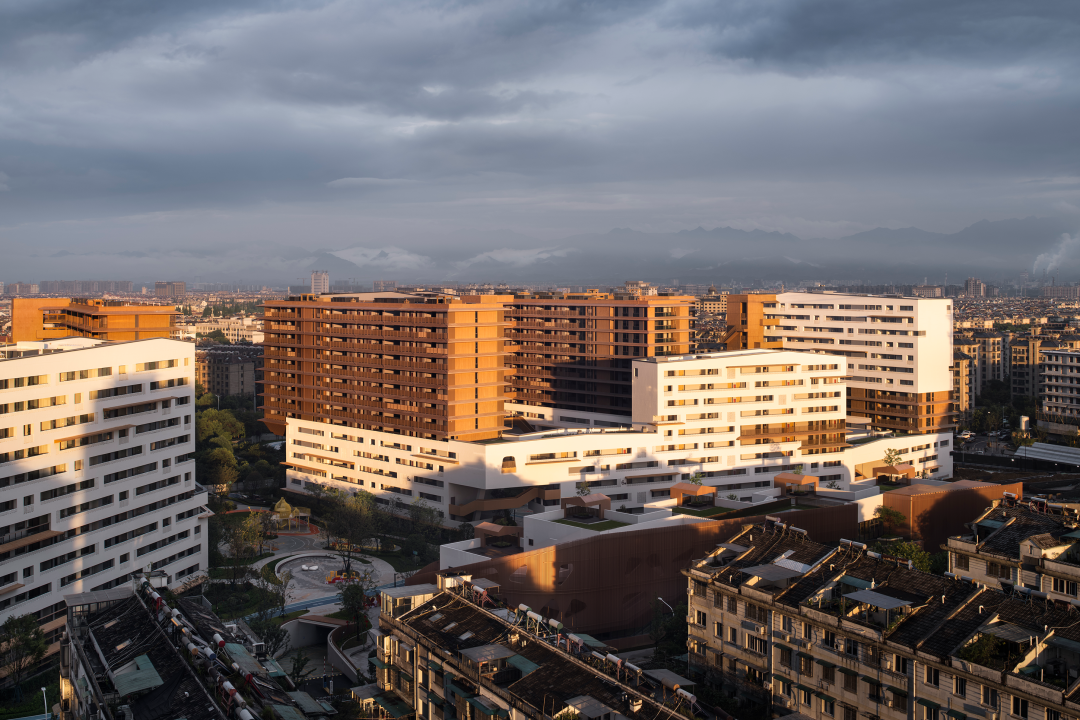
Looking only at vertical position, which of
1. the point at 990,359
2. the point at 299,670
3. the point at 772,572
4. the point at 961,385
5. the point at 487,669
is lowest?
the point at 299,670

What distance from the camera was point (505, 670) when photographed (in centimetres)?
2850

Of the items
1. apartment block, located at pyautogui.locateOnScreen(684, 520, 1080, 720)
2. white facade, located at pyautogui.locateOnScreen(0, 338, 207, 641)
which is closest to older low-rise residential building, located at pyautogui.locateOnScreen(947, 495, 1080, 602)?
apartment block, located at pyautogui.locateOnScreen(684, 520, 1080, 720)

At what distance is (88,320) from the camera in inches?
3467

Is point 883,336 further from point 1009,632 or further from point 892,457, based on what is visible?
point 1009,632

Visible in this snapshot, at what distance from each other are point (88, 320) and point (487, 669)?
73.9 m

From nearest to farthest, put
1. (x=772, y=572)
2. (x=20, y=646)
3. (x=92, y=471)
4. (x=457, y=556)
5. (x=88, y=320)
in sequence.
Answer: (x=772, y=572), (x=20, y=646), (x=92, y=471), (x=457, y=556), (x=88, y=320)

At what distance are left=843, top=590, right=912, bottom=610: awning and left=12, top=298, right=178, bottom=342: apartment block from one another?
6941 cm

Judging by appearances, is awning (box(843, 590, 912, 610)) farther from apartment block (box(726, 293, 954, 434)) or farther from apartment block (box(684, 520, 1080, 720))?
apartment block (box(726, 293, 954, 434))

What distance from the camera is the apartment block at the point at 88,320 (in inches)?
3420

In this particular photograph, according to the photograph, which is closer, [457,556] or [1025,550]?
[1025,550]

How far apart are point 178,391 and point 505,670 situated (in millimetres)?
34655

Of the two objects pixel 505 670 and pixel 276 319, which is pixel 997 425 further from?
pixel 505 670

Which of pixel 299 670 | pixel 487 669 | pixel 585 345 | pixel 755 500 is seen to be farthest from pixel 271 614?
pixel 585 345

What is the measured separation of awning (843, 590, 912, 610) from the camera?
99.0ft
